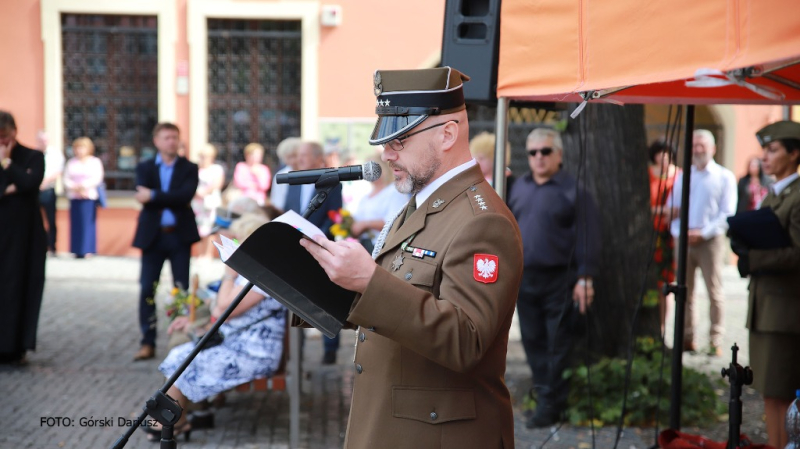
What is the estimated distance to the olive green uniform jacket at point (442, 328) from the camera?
240 cm

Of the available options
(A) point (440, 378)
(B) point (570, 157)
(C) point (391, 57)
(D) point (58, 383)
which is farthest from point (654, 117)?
(A) point (440, 378)

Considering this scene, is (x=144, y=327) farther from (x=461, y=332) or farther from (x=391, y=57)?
(x=391, y=57)

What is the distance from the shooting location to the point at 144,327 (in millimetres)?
8281

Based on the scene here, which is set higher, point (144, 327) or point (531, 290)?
point (531, 290)

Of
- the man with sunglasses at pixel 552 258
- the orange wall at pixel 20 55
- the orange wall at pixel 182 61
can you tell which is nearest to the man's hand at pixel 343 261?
the man with sunglasses at pixel 552 258

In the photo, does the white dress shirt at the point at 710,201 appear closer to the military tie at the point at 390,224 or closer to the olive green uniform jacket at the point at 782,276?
the olive green uniform jacket at the point at 782,276

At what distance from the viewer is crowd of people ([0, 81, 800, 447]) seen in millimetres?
2494

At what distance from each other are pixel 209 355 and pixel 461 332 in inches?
142

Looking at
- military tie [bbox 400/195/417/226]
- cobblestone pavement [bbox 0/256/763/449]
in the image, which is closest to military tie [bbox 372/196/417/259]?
military tie [bbox 400/195/417/226]

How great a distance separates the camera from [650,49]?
3.34 metres

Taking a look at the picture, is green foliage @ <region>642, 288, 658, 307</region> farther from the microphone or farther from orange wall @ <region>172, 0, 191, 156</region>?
orange wall @ <region>172, 0, 191, 156</region>

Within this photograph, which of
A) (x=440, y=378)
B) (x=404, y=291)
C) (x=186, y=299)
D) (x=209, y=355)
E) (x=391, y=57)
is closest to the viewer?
(x=404, y=291)

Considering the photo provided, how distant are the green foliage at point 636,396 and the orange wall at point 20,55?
12215 mm

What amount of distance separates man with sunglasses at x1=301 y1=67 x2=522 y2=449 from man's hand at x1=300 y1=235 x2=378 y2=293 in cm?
7
